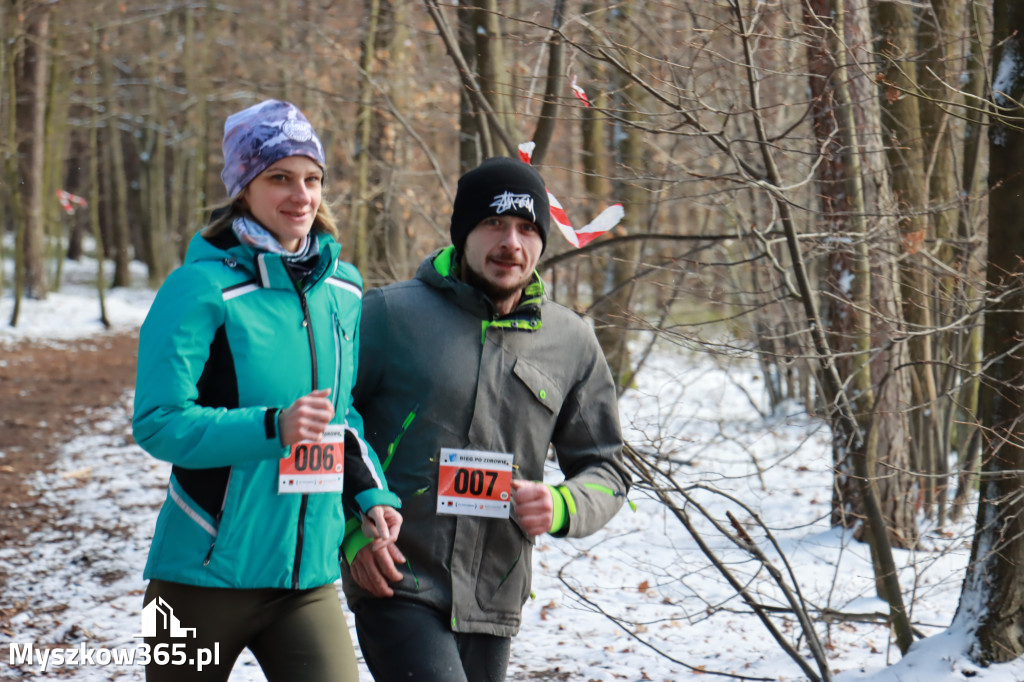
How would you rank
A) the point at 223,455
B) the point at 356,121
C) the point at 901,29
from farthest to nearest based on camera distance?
the point at 356,121
the point at 901,29
the point at 223,455

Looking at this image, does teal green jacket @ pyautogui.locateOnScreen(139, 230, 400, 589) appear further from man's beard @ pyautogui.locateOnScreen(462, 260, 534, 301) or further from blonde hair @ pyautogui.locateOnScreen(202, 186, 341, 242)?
man's beard @ pyautogui.locateOnScreen(462, 260, 534, 301)

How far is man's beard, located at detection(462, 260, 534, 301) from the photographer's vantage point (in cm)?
266

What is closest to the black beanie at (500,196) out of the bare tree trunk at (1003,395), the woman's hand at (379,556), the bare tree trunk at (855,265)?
the woman's hand at (379,556)

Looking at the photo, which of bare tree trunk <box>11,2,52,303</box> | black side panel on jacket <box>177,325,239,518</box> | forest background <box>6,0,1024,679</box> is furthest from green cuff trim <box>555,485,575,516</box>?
bare tree trunk <box>11,2,52,303</box>

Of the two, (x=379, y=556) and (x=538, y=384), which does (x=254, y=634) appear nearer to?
(x=379, y=556)

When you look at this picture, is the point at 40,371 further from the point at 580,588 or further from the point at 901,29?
the point at 901,29

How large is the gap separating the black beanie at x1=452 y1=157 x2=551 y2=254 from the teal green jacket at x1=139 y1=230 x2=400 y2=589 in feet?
1.53

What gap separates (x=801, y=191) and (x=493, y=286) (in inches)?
177

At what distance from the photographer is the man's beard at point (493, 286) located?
8.73 feet

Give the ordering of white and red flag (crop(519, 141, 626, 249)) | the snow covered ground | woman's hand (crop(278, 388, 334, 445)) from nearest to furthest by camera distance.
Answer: woman's hand (crop(278, 388, 334, 445)), white and red flag (crop(519, 141, 626, 249)), the snow covered ground

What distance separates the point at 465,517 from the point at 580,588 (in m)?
3.89

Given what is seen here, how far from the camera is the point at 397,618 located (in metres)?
2.50

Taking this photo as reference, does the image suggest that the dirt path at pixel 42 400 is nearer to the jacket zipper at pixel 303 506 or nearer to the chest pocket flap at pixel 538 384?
the jacket zipper at pixel 303 506

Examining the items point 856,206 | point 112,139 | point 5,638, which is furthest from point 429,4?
point 112,139
